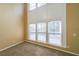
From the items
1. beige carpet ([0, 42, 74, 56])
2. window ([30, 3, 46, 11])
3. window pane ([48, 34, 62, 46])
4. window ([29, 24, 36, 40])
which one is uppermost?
window ([30, 3, 46, 11])

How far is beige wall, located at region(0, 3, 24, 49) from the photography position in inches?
86.9

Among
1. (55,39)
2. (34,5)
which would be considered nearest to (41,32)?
(55,39)

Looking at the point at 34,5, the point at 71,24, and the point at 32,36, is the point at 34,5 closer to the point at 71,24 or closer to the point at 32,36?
the point at 32,36

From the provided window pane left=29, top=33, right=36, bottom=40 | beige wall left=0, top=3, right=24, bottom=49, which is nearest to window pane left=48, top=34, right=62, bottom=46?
window pane left=29, top=33, right=36, bottom=40

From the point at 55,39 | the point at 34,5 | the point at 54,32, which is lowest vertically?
the point at 55,39

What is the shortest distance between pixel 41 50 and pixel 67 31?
58 centimetres

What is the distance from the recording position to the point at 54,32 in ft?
7.33

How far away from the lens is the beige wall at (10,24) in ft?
7.24

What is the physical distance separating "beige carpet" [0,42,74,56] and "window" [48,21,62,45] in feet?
0.57

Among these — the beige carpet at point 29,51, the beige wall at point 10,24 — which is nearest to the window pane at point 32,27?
the beige wall at point 10,24

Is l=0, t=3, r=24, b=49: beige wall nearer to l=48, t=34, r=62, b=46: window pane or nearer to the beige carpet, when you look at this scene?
the beige carpet

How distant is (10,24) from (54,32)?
2.66 ft

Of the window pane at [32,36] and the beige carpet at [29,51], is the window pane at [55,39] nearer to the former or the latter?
the beige carpet at [29,51]

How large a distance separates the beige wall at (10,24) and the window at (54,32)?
514 mm
